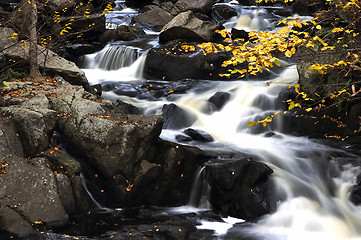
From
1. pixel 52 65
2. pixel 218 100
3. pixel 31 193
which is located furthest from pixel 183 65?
pixel 31 193

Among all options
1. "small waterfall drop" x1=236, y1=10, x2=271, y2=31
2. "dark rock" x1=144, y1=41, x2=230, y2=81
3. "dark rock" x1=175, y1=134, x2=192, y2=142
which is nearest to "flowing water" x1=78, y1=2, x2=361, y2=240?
Answer: "dark rock" x1=175, y1=134, x2=192, y2=142

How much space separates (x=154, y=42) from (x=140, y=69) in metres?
2.48

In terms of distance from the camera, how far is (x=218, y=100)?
1121cm

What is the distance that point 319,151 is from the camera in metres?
8.48

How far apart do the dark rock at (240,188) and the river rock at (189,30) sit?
8285mm

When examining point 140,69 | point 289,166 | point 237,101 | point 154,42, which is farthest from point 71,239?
point 154,42

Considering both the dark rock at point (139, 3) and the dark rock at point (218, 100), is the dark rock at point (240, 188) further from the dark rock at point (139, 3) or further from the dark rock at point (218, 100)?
the dark rock at point (139, 3)

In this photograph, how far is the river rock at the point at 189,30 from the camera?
14.4 meters

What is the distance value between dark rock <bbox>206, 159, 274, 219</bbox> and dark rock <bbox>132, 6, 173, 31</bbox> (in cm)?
1320

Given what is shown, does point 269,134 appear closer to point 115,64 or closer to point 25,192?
point 25,192

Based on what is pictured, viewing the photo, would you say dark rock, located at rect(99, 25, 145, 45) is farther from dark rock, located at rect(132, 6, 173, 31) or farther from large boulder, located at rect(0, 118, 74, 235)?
large boulder, located at rect(0, 118, 74, 235)

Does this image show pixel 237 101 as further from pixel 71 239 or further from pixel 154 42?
pixel 71 239

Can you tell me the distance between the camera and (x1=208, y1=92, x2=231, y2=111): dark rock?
1109 cm

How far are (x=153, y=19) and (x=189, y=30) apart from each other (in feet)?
19.0
